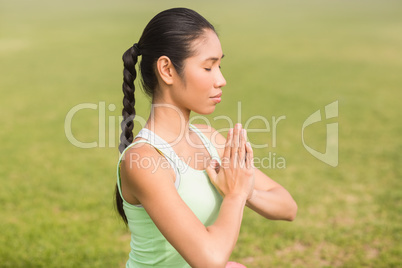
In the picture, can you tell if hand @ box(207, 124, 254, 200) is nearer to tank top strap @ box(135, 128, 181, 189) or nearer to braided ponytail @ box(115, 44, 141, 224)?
tank top strap @ box(135, 128, 181, 189)

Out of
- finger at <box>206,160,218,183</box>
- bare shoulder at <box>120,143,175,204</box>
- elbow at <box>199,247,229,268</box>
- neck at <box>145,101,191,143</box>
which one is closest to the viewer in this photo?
elbow at <box>199,247,229,268</box>

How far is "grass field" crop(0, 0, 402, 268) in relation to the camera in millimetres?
5398

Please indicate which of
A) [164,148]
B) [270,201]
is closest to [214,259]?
[164,148]

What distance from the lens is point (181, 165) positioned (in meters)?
2.38

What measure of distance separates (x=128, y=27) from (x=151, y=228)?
26.3 m

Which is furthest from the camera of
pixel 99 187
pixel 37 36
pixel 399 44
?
pixel 37 36

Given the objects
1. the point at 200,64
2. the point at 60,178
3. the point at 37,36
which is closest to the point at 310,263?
the point at 200,64

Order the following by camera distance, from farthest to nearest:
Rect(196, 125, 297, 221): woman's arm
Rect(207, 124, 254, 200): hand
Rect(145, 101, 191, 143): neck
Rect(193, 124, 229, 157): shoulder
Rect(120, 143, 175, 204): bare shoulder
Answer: Rect(193, 124, 229, 157): shoulder < Rect(196, 125, 297, 221): woman's arm < Rect(145, 101, 191, 143): neck < Rect(207, 124, 254, 200): hand < Rect(120, 143, 175, 204): bare shoulder

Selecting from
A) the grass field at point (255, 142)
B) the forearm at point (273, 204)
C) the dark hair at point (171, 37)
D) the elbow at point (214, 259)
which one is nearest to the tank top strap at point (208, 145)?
the forearm at point (273, 204)

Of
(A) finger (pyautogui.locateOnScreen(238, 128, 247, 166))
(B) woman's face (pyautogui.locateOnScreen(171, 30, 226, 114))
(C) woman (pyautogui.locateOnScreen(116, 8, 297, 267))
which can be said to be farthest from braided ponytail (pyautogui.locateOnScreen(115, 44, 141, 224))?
(A) finger (pyautogui.locateOnScreen(238, 128, 247, 166))

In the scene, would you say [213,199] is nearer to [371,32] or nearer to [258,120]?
[258,120]

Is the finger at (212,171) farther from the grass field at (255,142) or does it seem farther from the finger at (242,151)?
the grass field at (255,142)

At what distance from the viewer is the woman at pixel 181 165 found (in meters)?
2.10

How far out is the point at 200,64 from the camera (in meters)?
2.37
